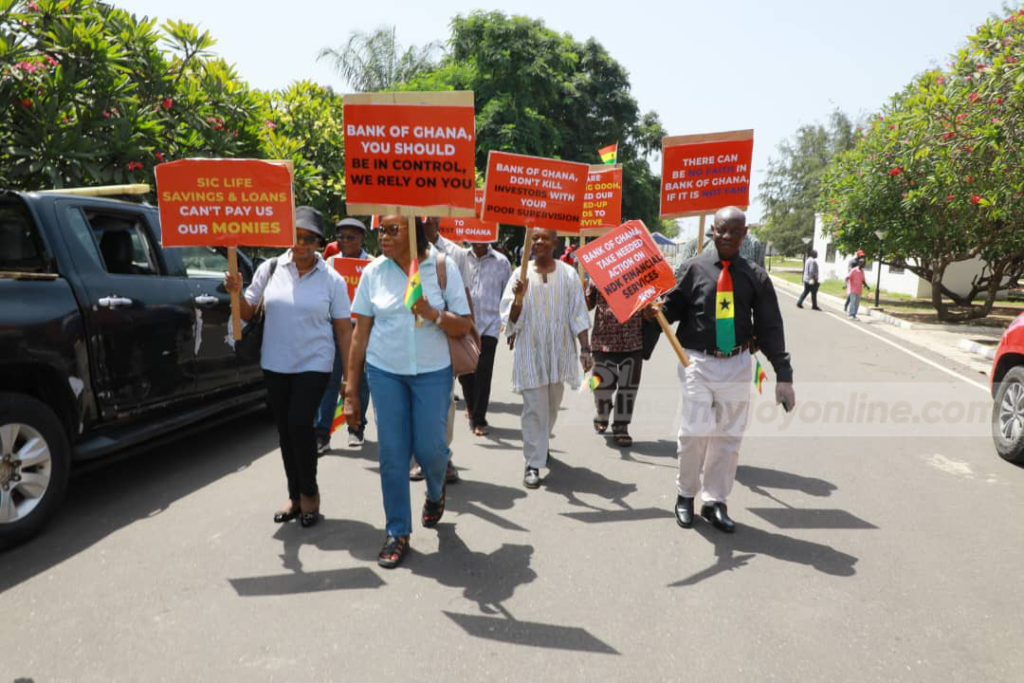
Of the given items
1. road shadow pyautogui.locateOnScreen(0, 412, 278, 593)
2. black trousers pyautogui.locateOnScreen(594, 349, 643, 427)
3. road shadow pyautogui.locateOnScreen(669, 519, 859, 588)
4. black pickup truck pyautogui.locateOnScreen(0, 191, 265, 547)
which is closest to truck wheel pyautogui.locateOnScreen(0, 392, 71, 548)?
black pickup truck pyautogui.locateOnScreen(0, 191, 265, 547)

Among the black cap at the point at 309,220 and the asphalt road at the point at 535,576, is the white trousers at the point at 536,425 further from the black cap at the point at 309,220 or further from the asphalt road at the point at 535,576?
the black cap at the point at 309,220

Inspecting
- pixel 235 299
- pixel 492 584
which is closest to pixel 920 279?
pixel 492 584

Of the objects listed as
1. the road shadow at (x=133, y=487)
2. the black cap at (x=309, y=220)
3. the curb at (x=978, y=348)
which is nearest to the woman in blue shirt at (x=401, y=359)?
the black cap at (x=309, y=220)

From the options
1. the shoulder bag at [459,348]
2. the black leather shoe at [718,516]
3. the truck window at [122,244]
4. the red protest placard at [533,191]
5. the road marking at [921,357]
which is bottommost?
the road marking at [921,357]

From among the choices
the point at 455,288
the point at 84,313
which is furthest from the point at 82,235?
the point at 455,288

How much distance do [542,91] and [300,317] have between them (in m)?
26.0

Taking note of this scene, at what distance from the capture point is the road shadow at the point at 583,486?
15.7 feet

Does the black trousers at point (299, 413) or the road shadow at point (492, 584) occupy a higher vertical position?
the black trousers at point (299, 413)

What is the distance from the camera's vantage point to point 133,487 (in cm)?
487

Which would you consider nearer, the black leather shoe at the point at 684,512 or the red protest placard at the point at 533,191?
the black leather shoe at the point at 684,512

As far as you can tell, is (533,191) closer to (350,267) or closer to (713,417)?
(350,267)

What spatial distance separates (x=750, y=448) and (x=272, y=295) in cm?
409

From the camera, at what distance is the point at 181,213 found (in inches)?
165

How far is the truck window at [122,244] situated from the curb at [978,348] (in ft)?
41.0
